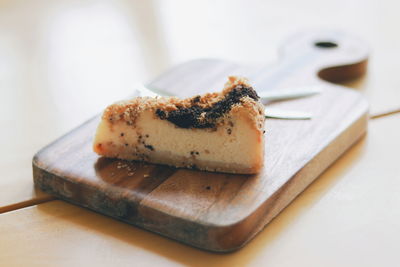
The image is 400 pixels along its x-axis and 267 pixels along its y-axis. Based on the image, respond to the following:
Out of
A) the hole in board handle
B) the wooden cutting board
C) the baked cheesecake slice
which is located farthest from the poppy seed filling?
the hole in board handle

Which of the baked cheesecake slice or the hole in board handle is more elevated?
the baked cheesecake slice

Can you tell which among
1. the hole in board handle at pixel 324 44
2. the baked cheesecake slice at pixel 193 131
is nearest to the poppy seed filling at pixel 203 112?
the baked cheesecake slice at pixel 193 131

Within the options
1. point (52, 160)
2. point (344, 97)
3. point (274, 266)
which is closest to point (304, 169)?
point (274, 266)

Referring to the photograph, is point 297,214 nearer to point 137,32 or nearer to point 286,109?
point 286,109

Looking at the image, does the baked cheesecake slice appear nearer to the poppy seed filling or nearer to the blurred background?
the poppy seed filling

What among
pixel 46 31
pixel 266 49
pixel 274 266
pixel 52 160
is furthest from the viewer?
pixel 46 31

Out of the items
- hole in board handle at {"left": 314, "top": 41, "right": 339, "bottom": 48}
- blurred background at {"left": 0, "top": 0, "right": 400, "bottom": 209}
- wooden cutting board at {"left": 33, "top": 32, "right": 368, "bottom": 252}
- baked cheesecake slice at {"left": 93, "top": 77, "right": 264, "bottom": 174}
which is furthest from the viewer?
hole in board handle at {"left": 314, "top": 41, "right": 339, "bottom": 48}
